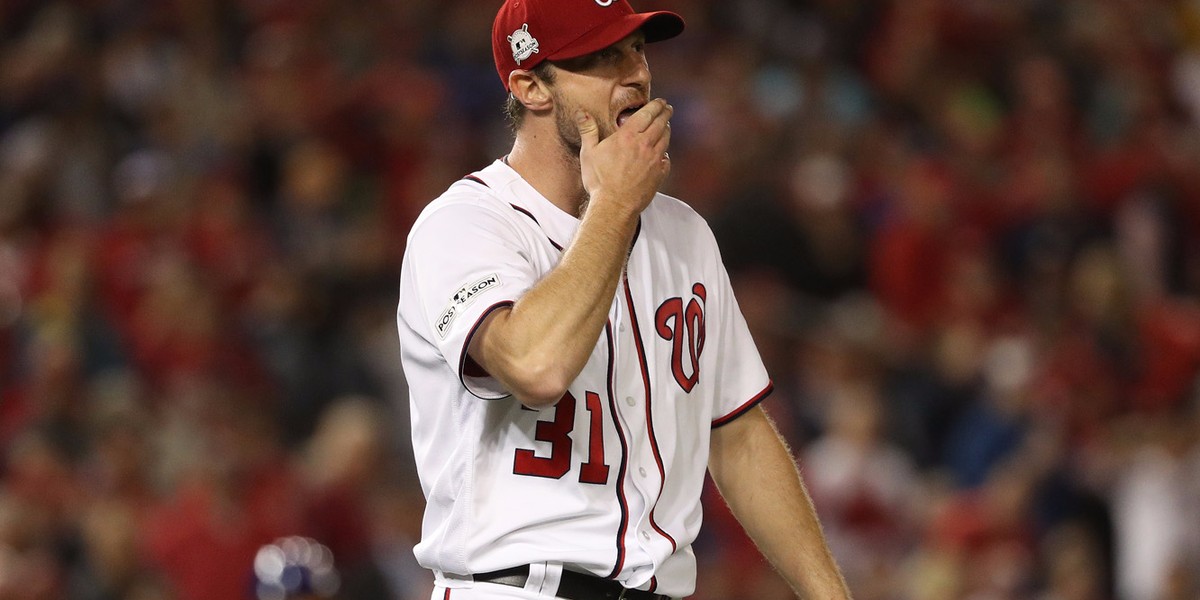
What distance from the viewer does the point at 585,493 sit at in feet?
9.37

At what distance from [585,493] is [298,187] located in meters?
5.83

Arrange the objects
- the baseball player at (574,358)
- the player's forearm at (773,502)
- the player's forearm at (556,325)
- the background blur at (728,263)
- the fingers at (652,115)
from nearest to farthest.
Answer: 1. the player's forearm at (556,325)
2. the baseball player at (574,358)
3. the fingers at (652,115)
4. the player's forearm at (773,502)
5. the background blur at (728,263)

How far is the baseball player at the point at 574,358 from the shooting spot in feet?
9.04

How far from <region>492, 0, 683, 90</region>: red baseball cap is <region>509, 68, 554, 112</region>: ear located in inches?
0.7

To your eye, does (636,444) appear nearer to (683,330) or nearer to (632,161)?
(683,330)

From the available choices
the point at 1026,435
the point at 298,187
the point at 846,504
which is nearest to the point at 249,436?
the point at 298,187

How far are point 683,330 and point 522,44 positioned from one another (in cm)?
60

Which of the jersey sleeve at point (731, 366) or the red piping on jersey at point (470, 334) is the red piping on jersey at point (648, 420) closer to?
the jersey sleeve at point (731, 366)

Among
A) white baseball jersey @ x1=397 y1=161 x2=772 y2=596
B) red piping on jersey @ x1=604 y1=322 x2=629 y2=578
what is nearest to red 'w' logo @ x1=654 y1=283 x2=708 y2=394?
white baseball jersey @ x1=397 y1=161 x2=772 y2=596

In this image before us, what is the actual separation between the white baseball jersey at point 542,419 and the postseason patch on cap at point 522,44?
0.74ft

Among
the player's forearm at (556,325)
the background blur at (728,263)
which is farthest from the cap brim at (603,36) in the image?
the background blur at (728,263)

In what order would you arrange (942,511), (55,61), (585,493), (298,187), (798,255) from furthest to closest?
(55,61)
(298,187)
(798,255)
(942,511)
(585,493)

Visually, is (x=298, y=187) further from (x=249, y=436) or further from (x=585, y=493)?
(x=585, y=493)

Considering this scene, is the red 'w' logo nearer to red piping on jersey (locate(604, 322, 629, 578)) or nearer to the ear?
red piping on jersey (locate(604, 322, 629, 578))
